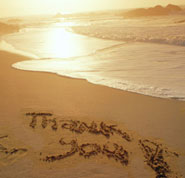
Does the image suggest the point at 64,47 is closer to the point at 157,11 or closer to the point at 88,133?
the point at 88,133

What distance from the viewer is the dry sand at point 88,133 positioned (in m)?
2.71

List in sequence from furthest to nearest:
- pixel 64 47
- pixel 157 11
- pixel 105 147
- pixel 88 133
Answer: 1. pixel 157 11
2. pixel 64 47
3. pixel 88 133
4. pixel 105 147

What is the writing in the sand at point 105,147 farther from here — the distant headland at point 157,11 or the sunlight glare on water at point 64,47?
the distant headland at point 157,11

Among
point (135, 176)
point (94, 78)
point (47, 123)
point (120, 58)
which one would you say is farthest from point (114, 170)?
point (120, 58)

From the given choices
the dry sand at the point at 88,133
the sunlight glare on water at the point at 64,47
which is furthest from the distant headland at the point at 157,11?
the dry sand at the point at 88,133

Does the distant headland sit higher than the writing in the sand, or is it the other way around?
the distant headland

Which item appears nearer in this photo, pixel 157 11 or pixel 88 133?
pixel 88 133

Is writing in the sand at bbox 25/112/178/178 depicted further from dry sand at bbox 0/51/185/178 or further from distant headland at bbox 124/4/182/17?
distant headland at bbox 124/4/182/17

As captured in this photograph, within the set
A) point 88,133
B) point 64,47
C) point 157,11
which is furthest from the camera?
point 157,11

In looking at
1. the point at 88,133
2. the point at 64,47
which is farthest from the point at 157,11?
the point at 88,133

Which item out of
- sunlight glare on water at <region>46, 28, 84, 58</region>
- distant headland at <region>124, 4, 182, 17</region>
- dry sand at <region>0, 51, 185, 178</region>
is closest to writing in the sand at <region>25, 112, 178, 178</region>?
dry sand at <region>0, 51, 185, 178</region>

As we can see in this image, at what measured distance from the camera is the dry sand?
2.71 meters

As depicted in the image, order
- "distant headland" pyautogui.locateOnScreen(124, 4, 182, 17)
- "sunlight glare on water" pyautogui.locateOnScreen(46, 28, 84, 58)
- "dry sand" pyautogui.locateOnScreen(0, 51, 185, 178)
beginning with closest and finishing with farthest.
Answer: "dry sand" pyautogui.locateOnScreen(0, 51, 185, 178), "sunlight glare on water" pyautogui.locateOnScreen(46, 28, 84, 58), "distant headland" pyautogui.locateOnScreen(124, 4, 182, 17)

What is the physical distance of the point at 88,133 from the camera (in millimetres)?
3406
